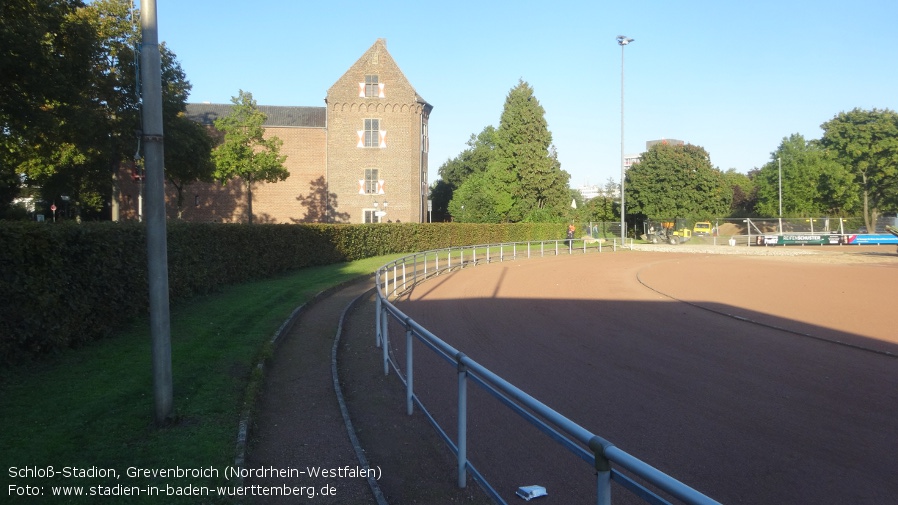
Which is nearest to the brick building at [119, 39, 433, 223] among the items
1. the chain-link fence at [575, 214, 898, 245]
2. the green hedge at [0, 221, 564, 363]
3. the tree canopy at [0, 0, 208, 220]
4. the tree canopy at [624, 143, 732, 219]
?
the tree canopy at [0, 0, 208, 220]

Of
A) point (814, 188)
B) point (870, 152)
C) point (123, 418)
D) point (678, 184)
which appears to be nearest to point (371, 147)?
point (678, 184)

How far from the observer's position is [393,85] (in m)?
53.0

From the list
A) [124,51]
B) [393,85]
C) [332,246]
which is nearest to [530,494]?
[332,246]

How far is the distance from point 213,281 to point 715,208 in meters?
64.4

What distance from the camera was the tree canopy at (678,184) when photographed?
70812 mm

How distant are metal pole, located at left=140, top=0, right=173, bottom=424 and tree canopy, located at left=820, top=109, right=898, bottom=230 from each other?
248 ft

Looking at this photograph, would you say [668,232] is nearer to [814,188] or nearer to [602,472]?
[814,188]

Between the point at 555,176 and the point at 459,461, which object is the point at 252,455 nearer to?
the point at 459,461

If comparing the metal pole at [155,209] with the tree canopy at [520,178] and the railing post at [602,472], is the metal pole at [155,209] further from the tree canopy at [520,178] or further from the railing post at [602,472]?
the tree canopy at [520,178]

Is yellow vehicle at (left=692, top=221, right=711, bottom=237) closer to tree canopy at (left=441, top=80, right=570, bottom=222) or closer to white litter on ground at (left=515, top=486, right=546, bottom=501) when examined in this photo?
tree canopy at (left=441, top=80, right=570, bottom=222)

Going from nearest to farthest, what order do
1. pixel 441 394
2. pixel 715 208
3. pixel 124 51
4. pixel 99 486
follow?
1. pixel 99 486
2. pixel 441 394
3. pixel 124 51
4. pixel 715 208

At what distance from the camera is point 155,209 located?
6.61m

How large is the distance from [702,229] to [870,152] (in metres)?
22.6

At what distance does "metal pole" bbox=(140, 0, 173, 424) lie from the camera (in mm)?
6535
